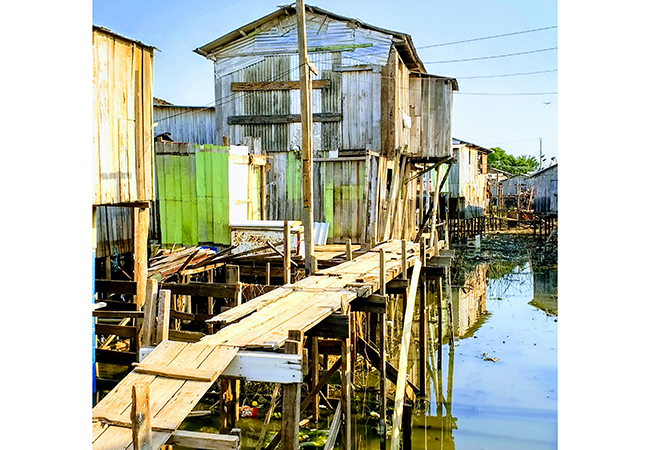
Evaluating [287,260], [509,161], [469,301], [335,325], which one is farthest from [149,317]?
[509,161]

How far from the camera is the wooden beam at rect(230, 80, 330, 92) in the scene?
16.5 metres

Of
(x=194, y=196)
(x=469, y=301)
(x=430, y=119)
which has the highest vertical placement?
(x=430, y=119)

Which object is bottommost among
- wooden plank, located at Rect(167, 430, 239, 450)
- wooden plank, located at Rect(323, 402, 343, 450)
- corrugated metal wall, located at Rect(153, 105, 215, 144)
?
wooden plank, located at Rect(323, 402, 343, 450)

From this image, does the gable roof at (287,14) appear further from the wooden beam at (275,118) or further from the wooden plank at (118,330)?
the wooden plank at (118,330)

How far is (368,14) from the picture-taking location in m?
13.0

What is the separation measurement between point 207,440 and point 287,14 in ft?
48.7

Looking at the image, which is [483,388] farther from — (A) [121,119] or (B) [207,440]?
(B) [207,440]

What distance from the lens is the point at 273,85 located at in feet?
55.0

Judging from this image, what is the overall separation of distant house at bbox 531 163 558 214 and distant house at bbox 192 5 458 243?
46.6ft

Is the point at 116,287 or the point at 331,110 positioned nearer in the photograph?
the point at 116,287

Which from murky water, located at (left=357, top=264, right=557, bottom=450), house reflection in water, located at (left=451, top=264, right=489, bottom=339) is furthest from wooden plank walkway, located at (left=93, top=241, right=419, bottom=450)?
→ house reflection in water, located at (left=451, top=264, right=489, bottom=339)

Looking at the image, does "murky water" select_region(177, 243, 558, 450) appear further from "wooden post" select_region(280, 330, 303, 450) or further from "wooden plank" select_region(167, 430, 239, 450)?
"wooden plank" select_region(167, 430, 239, 450)
